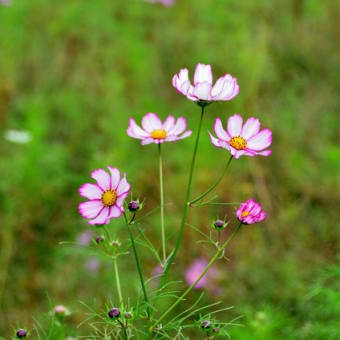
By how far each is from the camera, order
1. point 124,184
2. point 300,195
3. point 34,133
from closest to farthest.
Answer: point 124,184 < point 34,133 < point 300,195

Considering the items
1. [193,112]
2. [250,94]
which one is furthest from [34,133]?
[250,94]

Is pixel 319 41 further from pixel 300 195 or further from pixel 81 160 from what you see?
pixel 81 160

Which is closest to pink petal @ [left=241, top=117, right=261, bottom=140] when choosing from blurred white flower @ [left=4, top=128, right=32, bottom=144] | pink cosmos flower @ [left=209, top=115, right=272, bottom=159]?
pink cosmos flower @ [left=209, top=115, right=272, bottom=159]

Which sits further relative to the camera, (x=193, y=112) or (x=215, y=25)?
(x=215, y=25)

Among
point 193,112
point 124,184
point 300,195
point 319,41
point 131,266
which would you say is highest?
point 124,184

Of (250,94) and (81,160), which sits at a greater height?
(250,94)

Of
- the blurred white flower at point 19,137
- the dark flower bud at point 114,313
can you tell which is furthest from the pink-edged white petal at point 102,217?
the blurred white flower at point 19,137

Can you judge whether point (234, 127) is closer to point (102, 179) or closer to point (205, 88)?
point (205, 88)

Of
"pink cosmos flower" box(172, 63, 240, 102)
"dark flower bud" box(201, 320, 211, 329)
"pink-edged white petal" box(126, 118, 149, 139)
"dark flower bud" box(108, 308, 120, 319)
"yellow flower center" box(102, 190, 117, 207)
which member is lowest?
"dark flower bud" box(201, 320, 211, 329)

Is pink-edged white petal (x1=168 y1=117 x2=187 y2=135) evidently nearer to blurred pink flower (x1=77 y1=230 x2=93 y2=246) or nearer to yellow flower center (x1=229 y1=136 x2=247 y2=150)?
yellow flower center (x1=229 y1=136 x2=247 y2=150)
